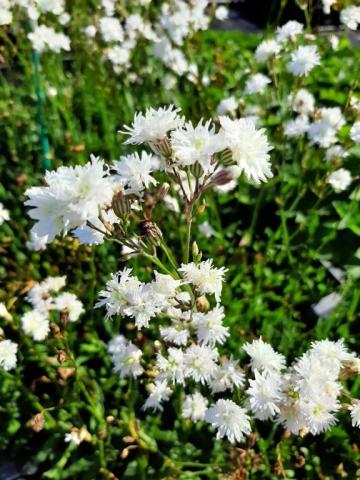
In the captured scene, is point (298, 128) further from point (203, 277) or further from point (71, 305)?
point (203, 277)

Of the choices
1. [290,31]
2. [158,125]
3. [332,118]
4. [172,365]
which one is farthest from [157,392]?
[290,31]

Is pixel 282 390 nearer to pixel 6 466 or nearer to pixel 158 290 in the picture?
pixel 158 290

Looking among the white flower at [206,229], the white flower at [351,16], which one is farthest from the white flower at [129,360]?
the white flower at [351,16]

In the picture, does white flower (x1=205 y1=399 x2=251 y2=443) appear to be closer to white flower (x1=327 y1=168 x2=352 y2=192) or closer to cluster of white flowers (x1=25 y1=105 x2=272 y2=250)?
cluster of white flowers (x1=25 y1=105 x2=272 y2=250)

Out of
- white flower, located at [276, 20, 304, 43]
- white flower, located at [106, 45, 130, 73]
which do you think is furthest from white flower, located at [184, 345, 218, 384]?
white flower, located at [106, 45, 130, 73]

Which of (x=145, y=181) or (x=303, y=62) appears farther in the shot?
(x=303, y=62)
